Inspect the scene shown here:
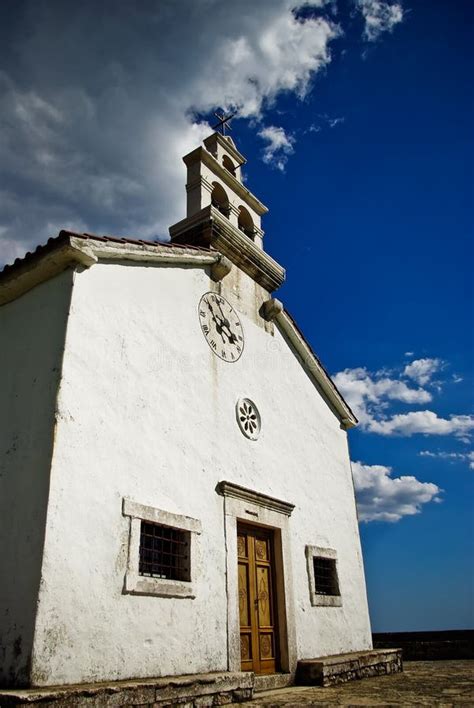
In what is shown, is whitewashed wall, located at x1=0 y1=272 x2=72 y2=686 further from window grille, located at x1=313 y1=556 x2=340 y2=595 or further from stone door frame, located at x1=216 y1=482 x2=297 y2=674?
window grille, located at x1=313 y1=556 x2=340 y2=595

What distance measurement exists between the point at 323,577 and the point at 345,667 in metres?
1.69

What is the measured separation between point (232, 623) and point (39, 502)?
3399mm

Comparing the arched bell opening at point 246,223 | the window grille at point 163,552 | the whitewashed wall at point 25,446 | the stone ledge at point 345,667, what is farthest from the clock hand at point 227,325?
the stone ledge at point 345,667

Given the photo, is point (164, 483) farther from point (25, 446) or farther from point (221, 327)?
point (221, 327)

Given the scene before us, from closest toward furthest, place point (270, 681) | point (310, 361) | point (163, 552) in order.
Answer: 1. point (163, 552)
2. point (270, 681)
3. point (310, 361)

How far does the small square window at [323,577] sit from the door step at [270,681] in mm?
1436

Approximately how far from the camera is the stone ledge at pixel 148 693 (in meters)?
4.42

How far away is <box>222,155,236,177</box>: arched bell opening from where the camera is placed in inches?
482

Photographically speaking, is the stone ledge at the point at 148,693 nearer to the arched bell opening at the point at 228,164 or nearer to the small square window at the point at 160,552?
the small square window at the point at 160,552

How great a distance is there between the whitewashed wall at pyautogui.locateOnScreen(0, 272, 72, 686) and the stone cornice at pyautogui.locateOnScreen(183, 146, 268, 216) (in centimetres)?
529

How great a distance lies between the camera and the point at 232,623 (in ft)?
24.2

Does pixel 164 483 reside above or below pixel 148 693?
above

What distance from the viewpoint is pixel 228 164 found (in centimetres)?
1235

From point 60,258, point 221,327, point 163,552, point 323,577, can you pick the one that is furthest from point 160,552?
point 323,577
